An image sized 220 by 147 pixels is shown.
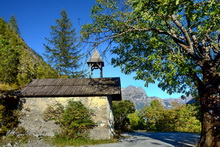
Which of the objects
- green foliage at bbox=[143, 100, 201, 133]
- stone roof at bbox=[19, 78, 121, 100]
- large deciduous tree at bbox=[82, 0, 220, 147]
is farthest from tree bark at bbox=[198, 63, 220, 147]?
green foliage at bbox=[143, 100, 201, 133]

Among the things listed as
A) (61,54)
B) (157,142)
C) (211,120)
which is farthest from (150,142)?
(61,54)

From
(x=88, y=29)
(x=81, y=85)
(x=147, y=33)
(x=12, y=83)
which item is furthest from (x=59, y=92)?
(x=12, y=83)

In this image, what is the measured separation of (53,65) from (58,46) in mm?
3865

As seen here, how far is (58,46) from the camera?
2923 cm

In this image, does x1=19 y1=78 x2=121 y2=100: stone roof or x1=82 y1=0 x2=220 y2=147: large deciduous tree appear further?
x1=19 y1=78 x2=121 y2=100: stone roof

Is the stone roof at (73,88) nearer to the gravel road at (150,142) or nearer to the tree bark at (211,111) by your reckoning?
the gravel road at (150,142)

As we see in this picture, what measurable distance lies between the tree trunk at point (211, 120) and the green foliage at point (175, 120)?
16.4 metres

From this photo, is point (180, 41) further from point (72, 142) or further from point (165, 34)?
point (72, 142)

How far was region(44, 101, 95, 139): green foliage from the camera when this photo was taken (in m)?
10.1

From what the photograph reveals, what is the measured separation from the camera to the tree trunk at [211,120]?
5.52 metres

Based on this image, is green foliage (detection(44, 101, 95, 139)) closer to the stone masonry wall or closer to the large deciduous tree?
the stone masonry wall

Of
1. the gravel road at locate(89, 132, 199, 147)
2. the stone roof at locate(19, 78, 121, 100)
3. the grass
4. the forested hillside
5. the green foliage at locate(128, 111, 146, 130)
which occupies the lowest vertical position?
the green foliage at locate(128, 111, 146, 130)

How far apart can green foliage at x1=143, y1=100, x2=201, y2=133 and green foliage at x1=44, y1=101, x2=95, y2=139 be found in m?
14.1

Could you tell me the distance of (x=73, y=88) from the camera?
39.4 feet
